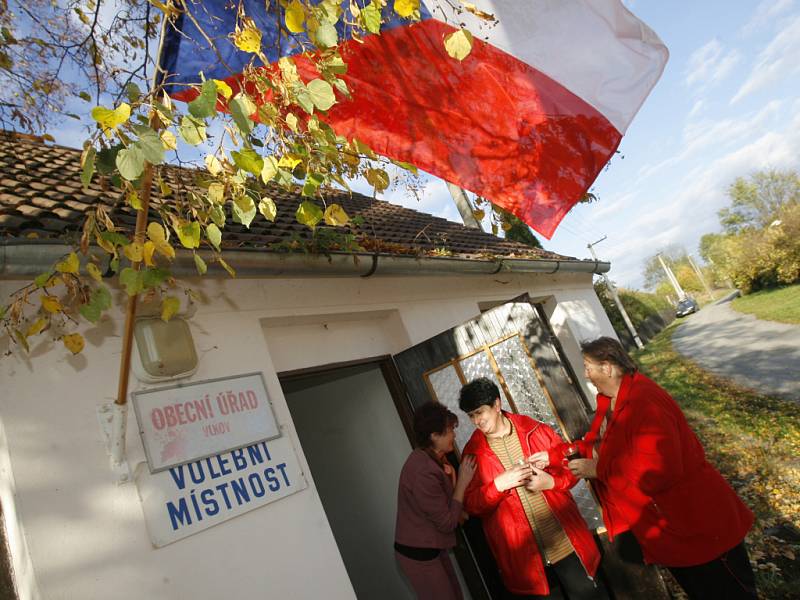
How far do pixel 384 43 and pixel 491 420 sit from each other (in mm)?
2832

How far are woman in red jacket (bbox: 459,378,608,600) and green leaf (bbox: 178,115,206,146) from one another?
7.47ft

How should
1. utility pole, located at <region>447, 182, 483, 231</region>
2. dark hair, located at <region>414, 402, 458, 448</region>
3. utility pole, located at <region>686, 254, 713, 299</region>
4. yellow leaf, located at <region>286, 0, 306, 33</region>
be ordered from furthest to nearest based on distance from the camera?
utility pole, located at <region>686, 254, 713, 299</region> → utility pole, located at <region>447, 182, 483, 231</region> → dark hair, located at <region>414, 402, 458, 448</region> → yellow leaf, located at <region>286, 0, 306, 33</region>

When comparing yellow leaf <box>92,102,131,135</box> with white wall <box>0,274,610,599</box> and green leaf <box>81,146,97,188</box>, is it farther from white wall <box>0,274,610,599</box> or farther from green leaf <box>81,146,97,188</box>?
white wall <box>0,274,610,599</box>

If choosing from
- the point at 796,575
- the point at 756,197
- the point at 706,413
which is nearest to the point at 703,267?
the point at 756,197

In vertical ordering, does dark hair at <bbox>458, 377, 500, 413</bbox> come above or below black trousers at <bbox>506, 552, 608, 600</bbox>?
above

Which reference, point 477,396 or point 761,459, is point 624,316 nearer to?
point 761,459

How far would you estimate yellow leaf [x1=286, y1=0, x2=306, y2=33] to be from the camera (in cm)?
237

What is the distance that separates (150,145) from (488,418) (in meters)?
2.58

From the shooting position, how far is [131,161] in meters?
1.90

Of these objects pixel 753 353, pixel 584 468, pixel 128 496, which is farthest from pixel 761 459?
pixel 753 353

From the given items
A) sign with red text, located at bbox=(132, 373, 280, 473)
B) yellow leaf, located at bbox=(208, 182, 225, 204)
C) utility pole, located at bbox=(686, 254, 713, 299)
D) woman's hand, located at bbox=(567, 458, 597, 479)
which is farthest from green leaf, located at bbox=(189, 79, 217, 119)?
utility pole, located at bbox=(686, 254, 713, 299)

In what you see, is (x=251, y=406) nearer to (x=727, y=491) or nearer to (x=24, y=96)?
(x=727, y=491)

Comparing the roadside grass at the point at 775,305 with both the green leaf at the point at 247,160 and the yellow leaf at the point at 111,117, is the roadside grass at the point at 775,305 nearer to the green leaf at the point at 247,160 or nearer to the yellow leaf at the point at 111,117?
the green leaf at the point at 247,160

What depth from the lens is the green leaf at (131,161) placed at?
6.16ft
